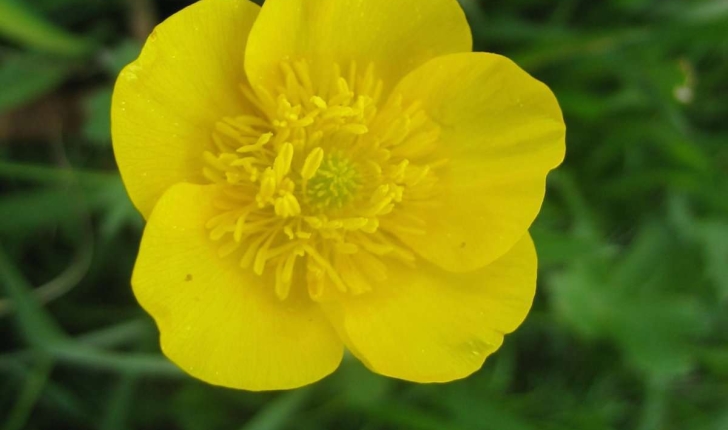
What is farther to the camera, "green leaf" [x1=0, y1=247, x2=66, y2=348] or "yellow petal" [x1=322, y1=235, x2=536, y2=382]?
"green leaf" [x1=0, y1=247, x2=66, y2=348]

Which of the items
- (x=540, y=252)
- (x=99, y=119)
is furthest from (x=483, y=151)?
(x=99, y=119)

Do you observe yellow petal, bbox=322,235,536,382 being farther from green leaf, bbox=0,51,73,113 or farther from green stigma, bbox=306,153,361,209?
green leaf, bbox=0,51,73,113

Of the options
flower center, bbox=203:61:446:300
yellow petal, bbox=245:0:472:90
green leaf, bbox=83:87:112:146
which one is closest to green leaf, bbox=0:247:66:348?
green leaf, bbox=83:87:112:146

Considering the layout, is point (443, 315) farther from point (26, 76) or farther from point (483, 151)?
point (26, 76)

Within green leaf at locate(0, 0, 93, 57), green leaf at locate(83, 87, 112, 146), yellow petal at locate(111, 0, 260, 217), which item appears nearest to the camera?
yellow petal at locate(111, 0, 260, 217)

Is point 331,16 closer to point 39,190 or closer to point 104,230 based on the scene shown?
point 104,230

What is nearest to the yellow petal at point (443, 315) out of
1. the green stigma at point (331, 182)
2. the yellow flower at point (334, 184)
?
the yellow flower at point (334, 184)

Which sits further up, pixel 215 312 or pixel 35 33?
pixel 35 33
